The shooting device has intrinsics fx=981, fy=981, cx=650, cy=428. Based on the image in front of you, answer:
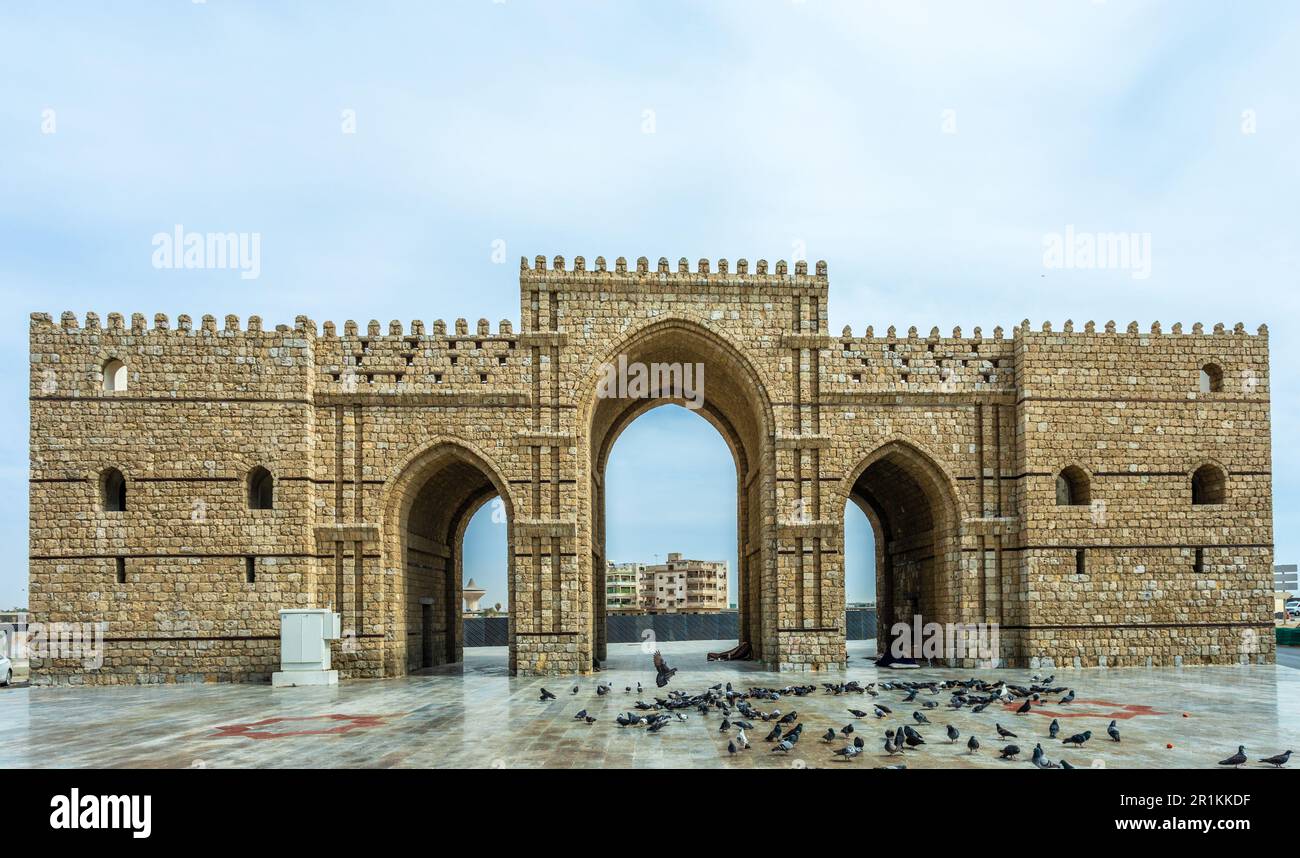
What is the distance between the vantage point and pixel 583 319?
25203mm

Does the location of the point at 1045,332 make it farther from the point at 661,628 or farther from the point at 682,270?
the point at 661,628

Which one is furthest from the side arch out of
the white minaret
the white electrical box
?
the white minaret

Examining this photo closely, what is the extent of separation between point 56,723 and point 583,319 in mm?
14317

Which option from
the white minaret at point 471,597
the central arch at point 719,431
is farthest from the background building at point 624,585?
the central arch at point 719,431

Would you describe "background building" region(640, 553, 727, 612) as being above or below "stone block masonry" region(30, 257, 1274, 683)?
below

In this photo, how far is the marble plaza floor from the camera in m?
12.3

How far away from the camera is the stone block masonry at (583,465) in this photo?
2353 cm

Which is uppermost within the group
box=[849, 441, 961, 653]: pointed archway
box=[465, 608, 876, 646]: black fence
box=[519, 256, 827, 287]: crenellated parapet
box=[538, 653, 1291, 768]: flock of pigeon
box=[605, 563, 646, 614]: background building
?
box=[519, 256, 827, 287]: crenellated parapet

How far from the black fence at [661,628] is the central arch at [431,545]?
542 inches

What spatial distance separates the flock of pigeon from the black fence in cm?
2278

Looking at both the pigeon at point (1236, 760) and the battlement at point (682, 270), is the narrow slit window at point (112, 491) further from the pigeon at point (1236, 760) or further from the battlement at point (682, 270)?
the pigeon at point (1236, 760)

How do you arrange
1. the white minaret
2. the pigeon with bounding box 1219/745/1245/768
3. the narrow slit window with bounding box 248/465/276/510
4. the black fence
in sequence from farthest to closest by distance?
the white minaret → the black fence → the narrow slit window with bounding box 248/465/276/510 → the pigeon with bounding box 1219/745/1245/768

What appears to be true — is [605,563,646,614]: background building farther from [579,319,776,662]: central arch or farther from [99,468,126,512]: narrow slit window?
[99,468,126,512]: narrow slit window
